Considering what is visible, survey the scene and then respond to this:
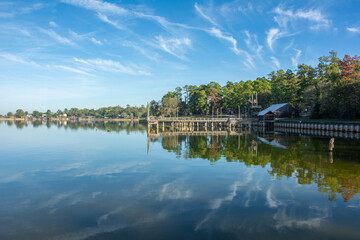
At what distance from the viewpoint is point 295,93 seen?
67.4 meters

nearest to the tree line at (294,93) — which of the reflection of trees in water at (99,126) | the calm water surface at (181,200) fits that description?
the reflection of trees in water at (99,126)

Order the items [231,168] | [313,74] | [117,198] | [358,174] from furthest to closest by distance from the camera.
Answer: [313,74]
[231,168]
[358,174]
[117,198]

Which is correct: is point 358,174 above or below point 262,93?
below

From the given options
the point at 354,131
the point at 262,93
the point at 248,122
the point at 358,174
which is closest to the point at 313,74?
the point at 262,93

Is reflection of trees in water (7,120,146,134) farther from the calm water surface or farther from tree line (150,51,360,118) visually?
the calm water surface

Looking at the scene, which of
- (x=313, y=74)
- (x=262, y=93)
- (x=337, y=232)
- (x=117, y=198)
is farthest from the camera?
(x=262, y=93)

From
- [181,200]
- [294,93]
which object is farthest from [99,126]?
[181,200]

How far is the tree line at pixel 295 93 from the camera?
44969 mm

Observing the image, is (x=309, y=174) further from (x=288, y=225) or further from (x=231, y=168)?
(x=288, y=225)

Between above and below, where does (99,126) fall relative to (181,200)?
above

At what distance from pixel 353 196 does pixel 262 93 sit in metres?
70.1

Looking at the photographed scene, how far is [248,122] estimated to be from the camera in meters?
66.5

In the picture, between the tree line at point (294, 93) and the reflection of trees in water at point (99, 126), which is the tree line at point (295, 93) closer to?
the tree line at point (294, 93)

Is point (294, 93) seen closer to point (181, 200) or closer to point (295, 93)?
point (295, 93)
